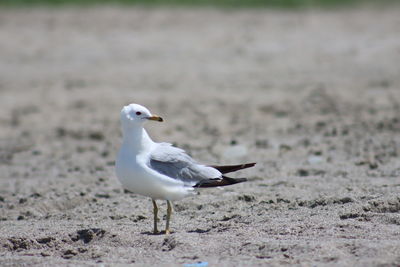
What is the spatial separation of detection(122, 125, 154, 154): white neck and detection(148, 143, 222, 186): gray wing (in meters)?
0.08

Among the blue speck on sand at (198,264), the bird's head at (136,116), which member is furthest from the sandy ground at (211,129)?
the bird's head at (136,116)

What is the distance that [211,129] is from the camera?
948 cm

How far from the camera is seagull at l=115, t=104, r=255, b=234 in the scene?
5484mm

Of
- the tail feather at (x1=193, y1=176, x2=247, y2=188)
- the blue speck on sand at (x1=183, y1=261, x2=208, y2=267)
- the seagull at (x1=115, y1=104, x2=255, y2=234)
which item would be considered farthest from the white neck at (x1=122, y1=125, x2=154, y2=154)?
the blue speck on sand at (x1=183, y1=261, x2=208, y2=267)

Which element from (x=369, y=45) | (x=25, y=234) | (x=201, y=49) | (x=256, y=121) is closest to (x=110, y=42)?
(x=201, y=49)

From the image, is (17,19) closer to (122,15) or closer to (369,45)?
(122,15)

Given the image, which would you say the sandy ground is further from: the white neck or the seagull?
the white neck

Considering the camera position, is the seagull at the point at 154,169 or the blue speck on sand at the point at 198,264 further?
the seagull at the point at 154,169

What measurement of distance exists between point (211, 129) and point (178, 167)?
3.77 metres

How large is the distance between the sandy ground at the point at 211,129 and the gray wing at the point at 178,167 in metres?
0.34

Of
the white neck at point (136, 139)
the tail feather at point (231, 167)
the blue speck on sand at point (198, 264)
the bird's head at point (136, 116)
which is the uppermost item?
the bird's head at point (136, 116)

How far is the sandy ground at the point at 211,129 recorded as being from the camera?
212 inches

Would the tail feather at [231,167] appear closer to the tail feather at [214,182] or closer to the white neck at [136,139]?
the tail feather at [214,182]

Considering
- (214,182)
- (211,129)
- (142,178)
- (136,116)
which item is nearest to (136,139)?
(136,116)
